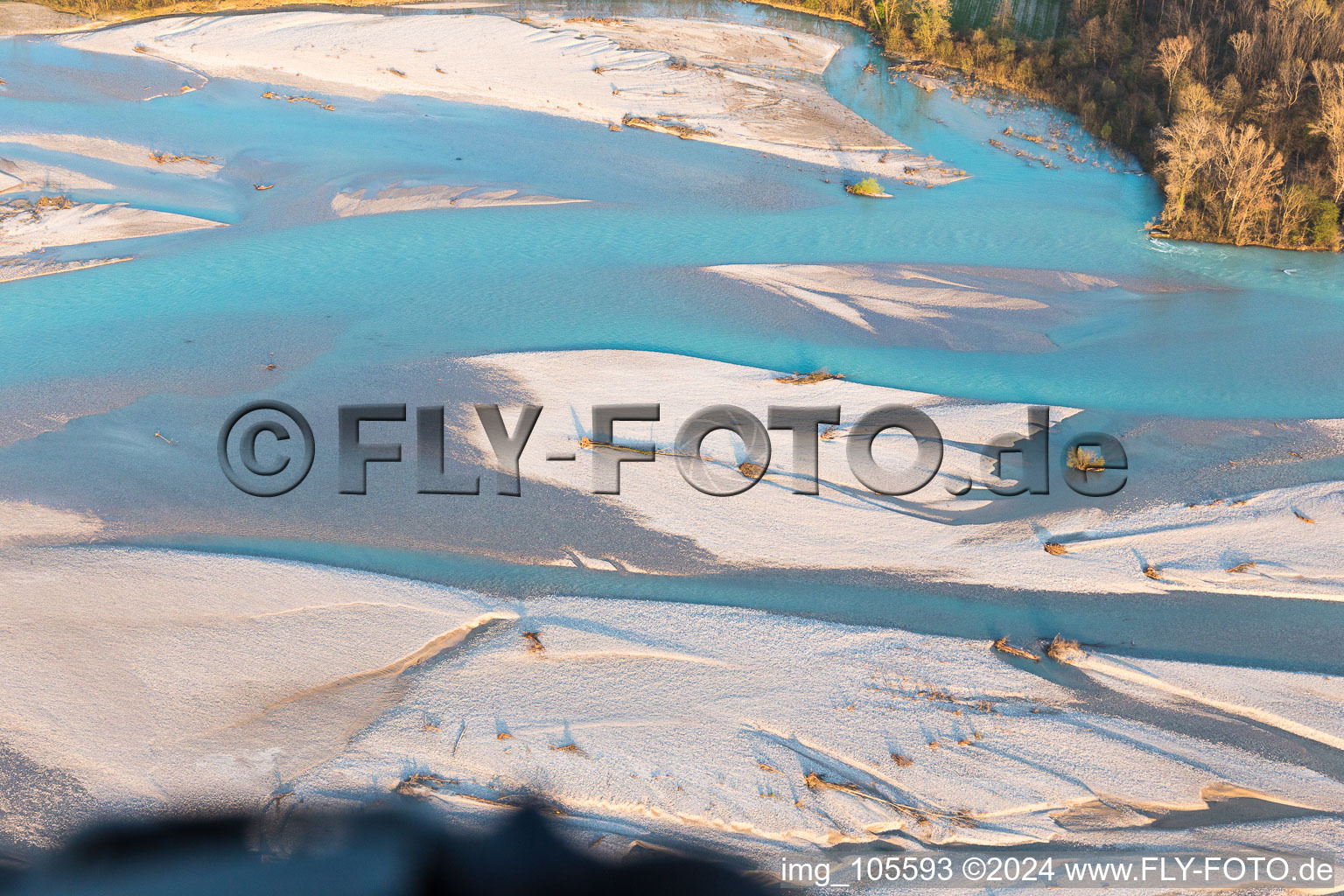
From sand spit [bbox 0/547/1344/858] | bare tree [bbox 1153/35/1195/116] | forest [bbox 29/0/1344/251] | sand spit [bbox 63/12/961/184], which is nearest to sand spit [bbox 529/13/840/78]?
sand spit [bbox 63/12/961/184]

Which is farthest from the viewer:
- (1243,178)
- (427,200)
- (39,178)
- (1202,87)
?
(1202,87)

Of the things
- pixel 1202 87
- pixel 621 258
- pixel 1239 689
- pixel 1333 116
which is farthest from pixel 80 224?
pixel 1333 116

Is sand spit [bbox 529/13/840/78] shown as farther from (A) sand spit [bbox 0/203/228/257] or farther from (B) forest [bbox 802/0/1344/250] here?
(A) sand spit [bbox 0/203/228/257]

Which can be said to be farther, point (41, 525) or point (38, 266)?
point (38, 266)

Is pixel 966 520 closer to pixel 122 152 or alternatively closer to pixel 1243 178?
pixel 1243 178

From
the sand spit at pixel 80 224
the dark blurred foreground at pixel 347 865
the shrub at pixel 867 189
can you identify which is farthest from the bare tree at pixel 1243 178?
the sand spit at pixel 80 224

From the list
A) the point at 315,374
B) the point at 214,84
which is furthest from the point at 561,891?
the point at 214,84
